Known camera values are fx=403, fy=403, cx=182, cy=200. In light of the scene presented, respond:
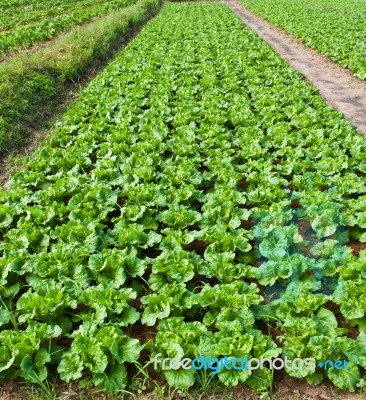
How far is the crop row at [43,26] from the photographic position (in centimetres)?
1761

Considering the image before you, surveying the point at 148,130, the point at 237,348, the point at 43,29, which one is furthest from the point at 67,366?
the point at 43,29

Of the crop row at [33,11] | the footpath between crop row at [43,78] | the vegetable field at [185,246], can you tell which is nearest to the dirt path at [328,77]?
the vegetable field at [185,246]

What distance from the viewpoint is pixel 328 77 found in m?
14.6

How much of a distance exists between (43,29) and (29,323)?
67.9 ft

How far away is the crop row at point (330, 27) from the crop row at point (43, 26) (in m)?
11.6

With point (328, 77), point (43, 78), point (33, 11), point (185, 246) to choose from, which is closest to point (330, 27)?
point (328, 77)

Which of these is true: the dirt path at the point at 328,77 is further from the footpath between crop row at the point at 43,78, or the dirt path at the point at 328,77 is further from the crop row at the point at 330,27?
the footpath between crop row at the point at 43,78

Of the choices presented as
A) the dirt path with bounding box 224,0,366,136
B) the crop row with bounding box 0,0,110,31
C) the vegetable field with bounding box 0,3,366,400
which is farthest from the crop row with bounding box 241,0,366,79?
the crop row with bounding box 0,0,110,31

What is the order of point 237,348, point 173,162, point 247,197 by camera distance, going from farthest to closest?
point 173,162 → point 247,197 → point 237,348

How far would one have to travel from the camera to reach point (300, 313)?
171 inches

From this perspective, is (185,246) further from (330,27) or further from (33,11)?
(33,11)

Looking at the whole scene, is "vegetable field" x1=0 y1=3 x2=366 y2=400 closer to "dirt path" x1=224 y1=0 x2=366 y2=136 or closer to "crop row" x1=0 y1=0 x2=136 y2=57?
"dirt path" x1=224 y1=0 x2=366 y2=136

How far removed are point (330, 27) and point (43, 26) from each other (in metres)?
15.3

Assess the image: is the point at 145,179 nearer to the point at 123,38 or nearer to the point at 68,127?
the point at 68,127
